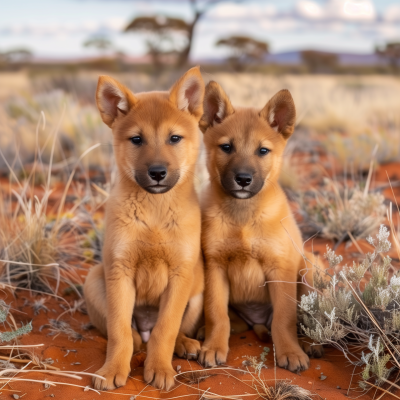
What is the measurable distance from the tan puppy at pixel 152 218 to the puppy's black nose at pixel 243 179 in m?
0.32

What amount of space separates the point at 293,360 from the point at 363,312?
620mm

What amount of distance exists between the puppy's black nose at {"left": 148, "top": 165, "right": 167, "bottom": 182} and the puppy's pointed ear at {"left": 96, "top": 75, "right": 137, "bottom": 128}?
1.80 ft

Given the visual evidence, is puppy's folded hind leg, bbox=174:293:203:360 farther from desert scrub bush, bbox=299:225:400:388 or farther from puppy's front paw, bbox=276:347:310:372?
desert scrub bush, bbox=299:225:400:388

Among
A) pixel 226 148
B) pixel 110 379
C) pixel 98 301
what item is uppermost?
pixel 226 148

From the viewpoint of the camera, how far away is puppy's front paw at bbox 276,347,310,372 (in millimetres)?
3273

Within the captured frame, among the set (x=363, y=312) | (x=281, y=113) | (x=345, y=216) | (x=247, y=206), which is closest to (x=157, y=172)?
(x=247, y=206)

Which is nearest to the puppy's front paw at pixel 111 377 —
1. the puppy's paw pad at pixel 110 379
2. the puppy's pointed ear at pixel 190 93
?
the puppy's paw pad at pixel 110 379

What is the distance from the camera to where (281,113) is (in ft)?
12.3

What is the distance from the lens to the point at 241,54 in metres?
31.6

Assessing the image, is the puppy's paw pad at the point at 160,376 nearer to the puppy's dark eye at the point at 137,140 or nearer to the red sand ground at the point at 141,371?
the red sand ground at the point at 141,371

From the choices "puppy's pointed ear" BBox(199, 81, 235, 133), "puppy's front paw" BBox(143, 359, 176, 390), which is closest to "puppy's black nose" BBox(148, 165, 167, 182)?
"puppy's pointed ear" BBox(199, 81, 235, 133)

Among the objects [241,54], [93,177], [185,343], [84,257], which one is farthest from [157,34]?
[185,343]

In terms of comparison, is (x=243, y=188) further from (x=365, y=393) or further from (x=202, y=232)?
(x=365, y=393)

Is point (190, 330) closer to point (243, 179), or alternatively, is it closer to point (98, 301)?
point (98, 301)
